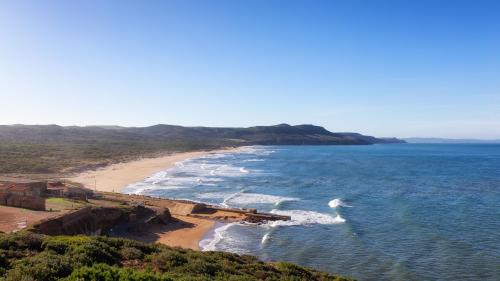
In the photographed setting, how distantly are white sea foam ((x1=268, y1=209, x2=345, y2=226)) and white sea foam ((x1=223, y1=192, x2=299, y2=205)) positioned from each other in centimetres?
574

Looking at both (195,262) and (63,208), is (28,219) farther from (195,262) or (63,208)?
(195,262)

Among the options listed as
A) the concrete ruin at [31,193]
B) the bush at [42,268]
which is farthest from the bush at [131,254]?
the concrete ruin at [31,193]

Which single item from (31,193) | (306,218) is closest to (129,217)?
(31,193)

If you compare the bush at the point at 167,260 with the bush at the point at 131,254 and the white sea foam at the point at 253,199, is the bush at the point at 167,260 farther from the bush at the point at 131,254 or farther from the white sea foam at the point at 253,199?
the white sea foam at the point at 253,199

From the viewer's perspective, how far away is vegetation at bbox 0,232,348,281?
36.0 ft

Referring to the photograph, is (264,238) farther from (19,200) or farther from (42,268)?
(42,268)

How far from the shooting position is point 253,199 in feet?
159

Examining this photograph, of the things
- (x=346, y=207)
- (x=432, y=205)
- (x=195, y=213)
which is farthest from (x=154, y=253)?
(x=432, y=205)

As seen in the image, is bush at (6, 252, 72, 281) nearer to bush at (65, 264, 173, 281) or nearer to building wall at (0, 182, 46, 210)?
bush at (65, 264, 173, 281)

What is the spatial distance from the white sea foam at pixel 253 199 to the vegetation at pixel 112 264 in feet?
88.7

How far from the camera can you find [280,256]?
27.1m

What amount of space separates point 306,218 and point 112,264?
84.3 ft

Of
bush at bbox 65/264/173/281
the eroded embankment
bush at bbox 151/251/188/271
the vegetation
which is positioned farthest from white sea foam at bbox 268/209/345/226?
bush at bbox 65/264/173/281

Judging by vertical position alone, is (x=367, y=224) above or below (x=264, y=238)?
above
